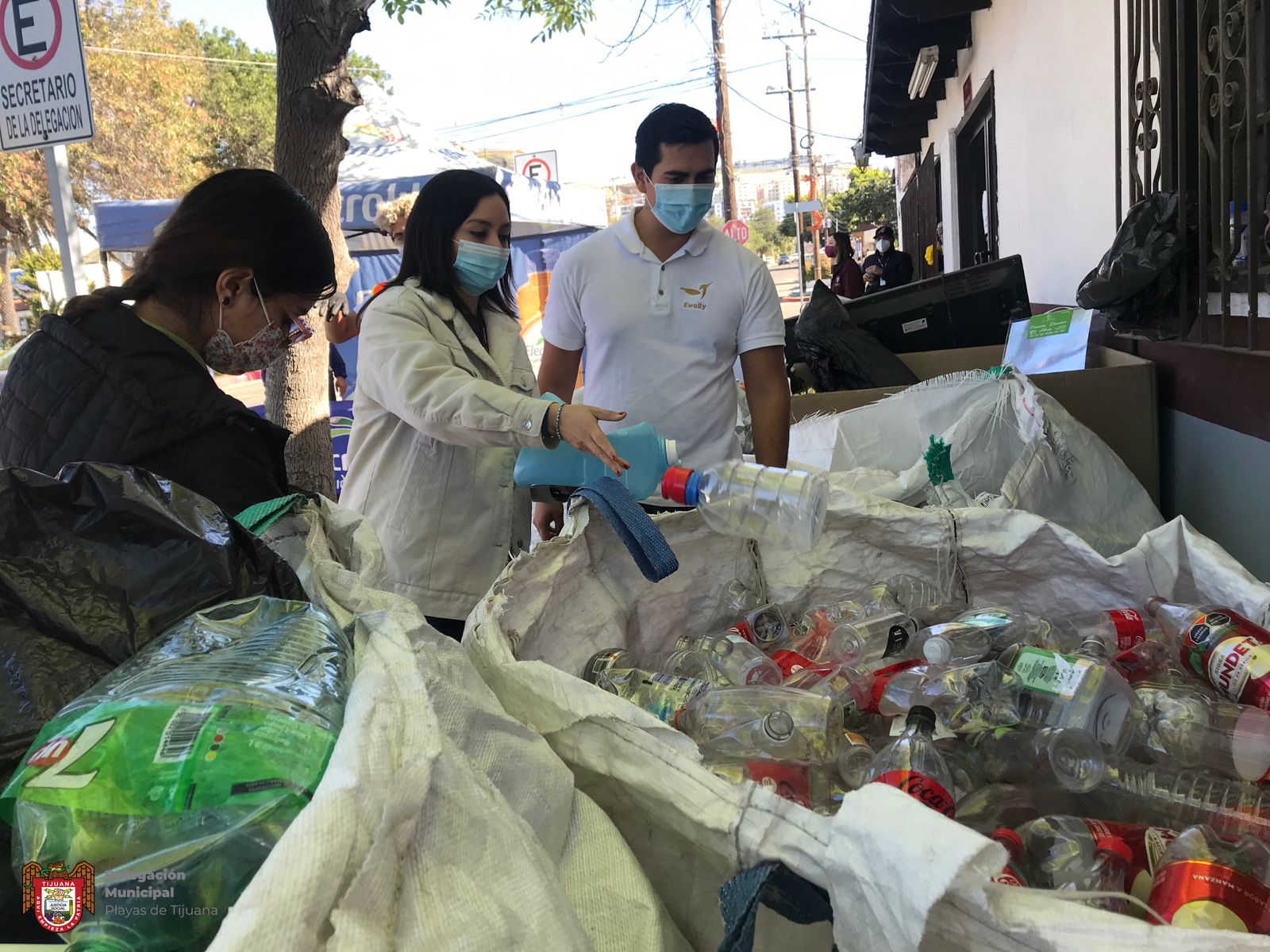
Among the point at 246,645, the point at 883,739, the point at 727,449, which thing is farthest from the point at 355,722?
the point at 727,449

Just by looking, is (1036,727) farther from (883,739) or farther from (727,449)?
(727,449)

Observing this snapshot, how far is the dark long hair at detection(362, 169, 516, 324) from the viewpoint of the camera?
2383 millimetres

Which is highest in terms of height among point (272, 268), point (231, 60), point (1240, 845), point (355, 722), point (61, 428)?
point (231, 60)

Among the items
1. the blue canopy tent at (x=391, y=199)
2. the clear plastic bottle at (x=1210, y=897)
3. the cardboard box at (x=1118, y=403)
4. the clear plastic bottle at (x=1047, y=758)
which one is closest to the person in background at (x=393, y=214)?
the cardboard box at (x=1118, y=403)

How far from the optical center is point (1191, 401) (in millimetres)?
2572

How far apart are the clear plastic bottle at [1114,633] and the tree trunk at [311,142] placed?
315 centimetres

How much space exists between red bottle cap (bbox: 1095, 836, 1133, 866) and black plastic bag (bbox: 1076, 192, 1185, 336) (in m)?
1.92

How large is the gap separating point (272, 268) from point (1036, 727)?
1.48 metres

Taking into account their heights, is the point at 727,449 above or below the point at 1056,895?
above

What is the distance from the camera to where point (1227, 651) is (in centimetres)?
127

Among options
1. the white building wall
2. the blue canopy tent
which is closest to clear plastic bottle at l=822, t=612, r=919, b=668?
the white building wall

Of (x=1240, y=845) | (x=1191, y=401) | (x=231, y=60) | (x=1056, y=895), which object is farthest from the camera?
(x=231, y=60)

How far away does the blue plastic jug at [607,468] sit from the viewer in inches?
74.6

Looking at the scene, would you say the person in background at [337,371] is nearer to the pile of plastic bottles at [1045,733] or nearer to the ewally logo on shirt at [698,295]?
the ewally logo on shirt at [698,295]
